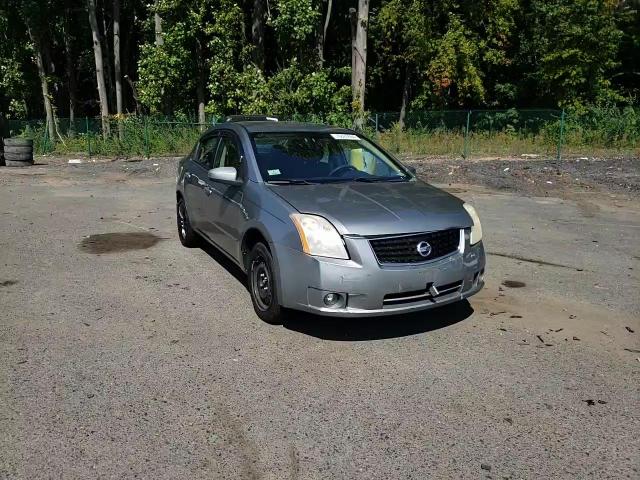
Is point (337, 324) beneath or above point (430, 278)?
beneath

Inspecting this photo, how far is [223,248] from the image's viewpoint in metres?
5.95

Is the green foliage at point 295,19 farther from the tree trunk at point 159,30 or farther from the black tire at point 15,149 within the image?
the black tire at point 15,149

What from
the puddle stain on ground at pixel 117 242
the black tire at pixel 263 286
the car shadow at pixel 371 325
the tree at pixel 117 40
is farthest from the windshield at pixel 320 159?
the tree at pixel 117 40

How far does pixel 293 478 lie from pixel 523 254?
217 inches

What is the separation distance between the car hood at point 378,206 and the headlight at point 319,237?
0.06 metres

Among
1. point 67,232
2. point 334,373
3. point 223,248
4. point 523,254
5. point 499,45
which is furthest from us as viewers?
point 499,45

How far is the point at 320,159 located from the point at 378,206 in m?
1.23

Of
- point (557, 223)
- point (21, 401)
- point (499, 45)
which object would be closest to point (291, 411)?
point (21, 401)

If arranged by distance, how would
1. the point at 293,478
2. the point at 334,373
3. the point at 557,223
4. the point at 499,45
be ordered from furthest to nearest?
the point at 499,45
the point at 557,223
the point at 334,373
the point at 293,478

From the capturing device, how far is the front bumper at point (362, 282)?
4270 mm

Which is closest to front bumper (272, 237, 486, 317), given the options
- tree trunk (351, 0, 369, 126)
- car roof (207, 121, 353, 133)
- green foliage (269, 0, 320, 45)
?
car roof (207, 121, 353, 133)

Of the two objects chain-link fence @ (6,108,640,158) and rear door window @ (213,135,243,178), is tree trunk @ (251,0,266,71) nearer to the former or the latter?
chain-link fence @ (6,108,640,158)

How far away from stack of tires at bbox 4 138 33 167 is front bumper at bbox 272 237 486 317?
1715 centimetres

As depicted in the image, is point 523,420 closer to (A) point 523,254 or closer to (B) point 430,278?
(B) point 430,278
